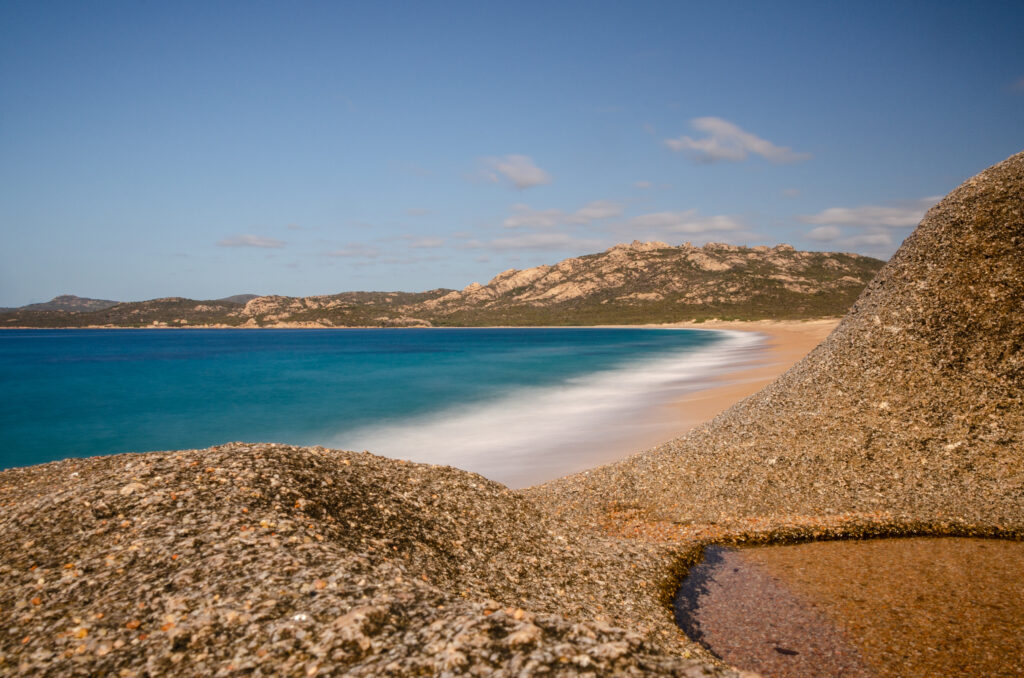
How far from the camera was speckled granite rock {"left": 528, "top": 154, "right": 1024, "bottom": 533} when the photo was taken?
40.3 ft

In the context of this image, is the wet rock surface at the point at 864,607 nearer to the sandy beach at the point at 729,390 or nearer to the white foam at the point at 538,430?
the white foam at the point at 538,430

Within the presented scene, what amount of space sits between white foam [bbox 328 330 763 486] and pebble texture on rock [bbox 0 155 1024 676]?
5.98 meters

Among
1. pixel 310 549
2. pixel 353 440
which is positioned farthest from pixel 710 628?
pixel 353 440

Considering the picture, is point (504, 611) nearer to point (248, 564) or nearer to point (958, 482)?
point (248, 564)

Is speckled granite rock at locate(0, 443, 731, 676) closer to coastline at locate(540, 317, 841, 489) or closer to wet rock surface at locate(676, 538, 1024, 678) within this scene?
wet rock surface at locate(676, 538, 1024, 678)

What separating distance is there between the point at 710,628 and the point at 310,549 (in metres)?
5.97

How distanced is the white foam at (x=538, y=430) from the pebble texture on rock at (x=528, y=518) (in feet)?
19.6

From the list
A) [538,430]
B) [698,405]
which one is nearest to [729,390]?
[698,405]

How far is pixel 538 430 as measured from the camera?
29500mm

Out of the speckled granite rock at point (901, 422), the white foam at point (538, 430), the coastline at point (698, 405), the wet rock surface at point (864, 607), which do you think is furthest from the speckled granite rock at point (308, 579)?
the white foam at point (538, 430)

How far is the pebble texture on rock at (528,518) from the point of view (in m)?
4.94

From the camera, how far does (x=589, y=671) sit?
4.12 metres

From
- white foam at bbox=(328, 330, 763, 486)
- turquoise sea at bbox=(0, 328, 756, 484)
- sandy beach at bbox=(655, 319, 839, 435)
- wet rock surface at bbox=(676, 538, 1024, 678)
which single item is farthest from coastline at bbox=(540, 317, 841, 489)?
wet rock surface at bbox=(676, 538, 1024, 678)

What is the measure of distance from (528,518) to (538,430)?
61.6ft
